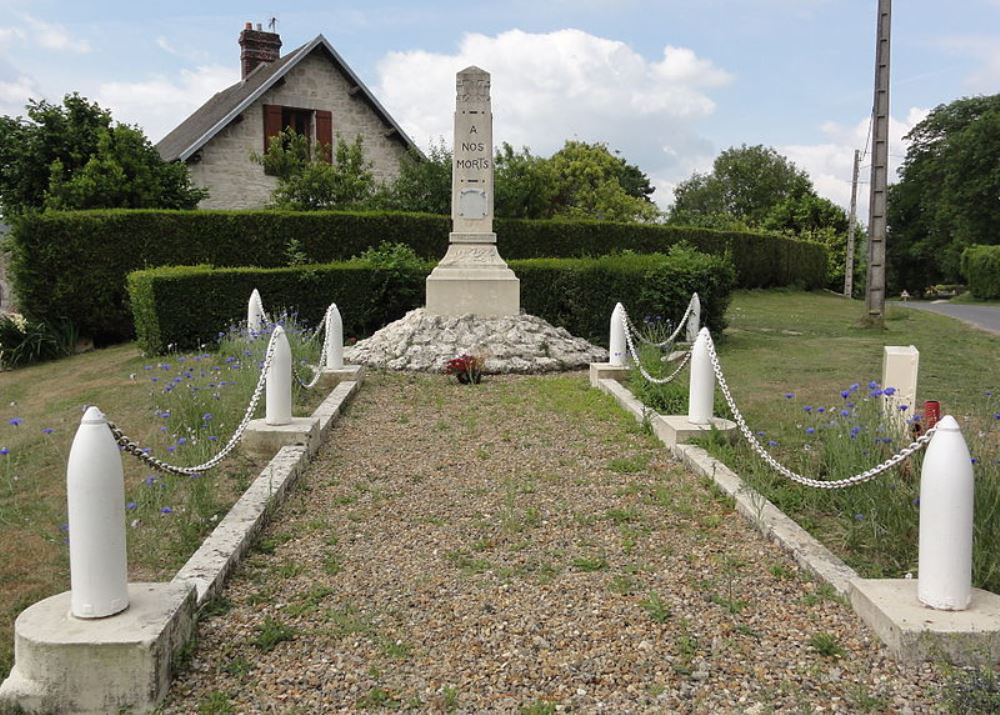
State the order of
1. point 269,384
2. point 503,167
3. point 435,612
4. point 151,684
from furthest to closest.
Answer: point 503,167 < point 269,384 < point 435,612 < point 151,684

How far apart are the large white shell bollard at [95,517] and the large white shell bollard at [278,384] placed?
296 cm

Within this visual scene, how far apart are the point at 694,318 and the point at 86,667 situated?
971 centimetres

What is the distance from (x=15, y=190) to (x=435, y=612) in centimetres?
1766

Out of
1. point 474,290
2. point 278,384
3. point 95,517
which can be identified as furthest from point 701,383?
point 474,290

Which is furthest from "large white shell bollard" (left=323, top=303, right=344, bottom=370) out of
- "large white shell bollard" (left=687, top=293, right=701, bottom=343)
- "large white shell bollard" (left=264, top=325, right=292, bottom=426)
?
"large white shell bollard" (left=687, top=293, right=701, bottom=343)

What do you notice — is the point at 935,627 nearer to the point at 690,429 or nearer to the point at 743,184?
the point at 690,429

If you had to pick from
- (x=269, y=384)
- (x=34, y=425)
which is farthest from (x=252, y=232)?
(x=269, y=384)

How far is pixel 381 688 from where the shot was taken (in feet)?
8.79

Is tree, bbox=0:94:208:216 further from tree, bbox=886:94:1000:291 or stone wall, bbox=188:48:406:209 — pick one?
tree, bbox=886:94:1000:291

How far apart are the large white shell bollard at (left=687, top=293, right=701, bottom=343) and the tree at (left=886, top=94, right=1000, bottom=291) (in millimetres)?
39276

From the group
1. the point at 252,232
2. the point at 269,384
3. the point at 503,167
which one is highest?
the point at 503,167

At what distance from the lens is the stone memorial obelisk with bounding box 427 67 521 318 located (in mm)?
11227

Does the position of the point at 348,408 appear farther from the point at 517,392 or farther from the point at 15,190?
the point at 15,190

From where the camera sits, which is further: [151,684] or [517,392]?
[517,392]
